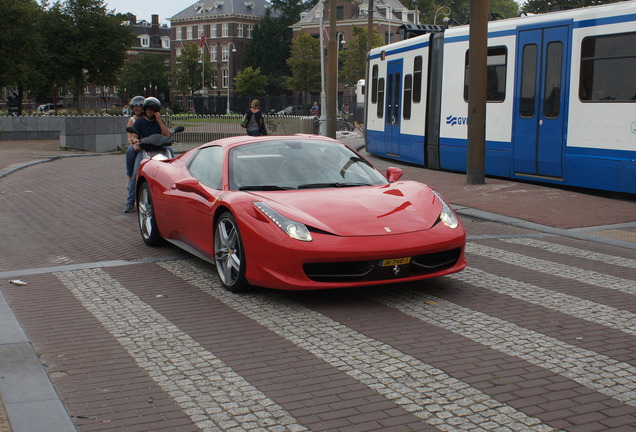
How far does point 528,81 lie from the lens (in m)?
15.0

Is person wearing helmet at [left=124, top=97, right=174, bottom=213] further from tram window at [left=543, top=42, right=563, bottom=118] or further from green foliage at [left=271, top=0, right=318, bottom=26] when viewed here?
green foliage at [left=271, top=0, right=318, bottom=26]

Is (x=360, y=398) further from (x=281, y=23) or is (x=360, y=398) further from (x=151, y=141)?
(x=281, y=23)

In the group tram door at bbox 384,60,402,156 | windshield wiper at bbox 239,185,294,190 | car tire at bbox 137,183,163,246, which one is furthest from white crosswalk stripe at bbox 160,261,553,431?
tram door at bbox 384,60,402,156

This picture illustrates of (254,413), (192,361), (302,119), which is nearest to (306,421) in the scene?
(254,413)

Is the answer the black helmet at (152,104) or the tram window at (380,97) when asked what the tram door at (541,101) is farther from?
the tram window at (380,97)

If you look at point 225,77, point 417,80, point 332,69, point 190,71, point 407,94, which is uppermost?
point 190,71

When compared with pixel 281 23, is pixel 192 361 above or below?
below

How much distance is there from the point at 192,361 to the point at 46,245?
16.4ft

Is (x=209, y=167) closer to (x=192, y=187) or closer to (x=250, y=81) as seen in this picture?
(x=192, y=187)

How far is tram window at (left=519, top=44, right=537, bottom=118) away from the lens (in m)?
14.8

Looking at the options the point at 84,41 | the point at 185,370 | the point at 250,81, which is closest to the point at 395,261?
the point at 185,370

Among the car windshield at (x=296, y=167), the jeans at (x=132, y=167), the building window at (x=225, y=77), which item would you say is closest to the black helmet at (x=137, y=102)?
the jeans at (x=132, y=167)

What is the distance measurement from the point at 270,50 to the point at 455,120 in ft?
336

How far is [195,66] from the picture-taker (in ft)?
348
